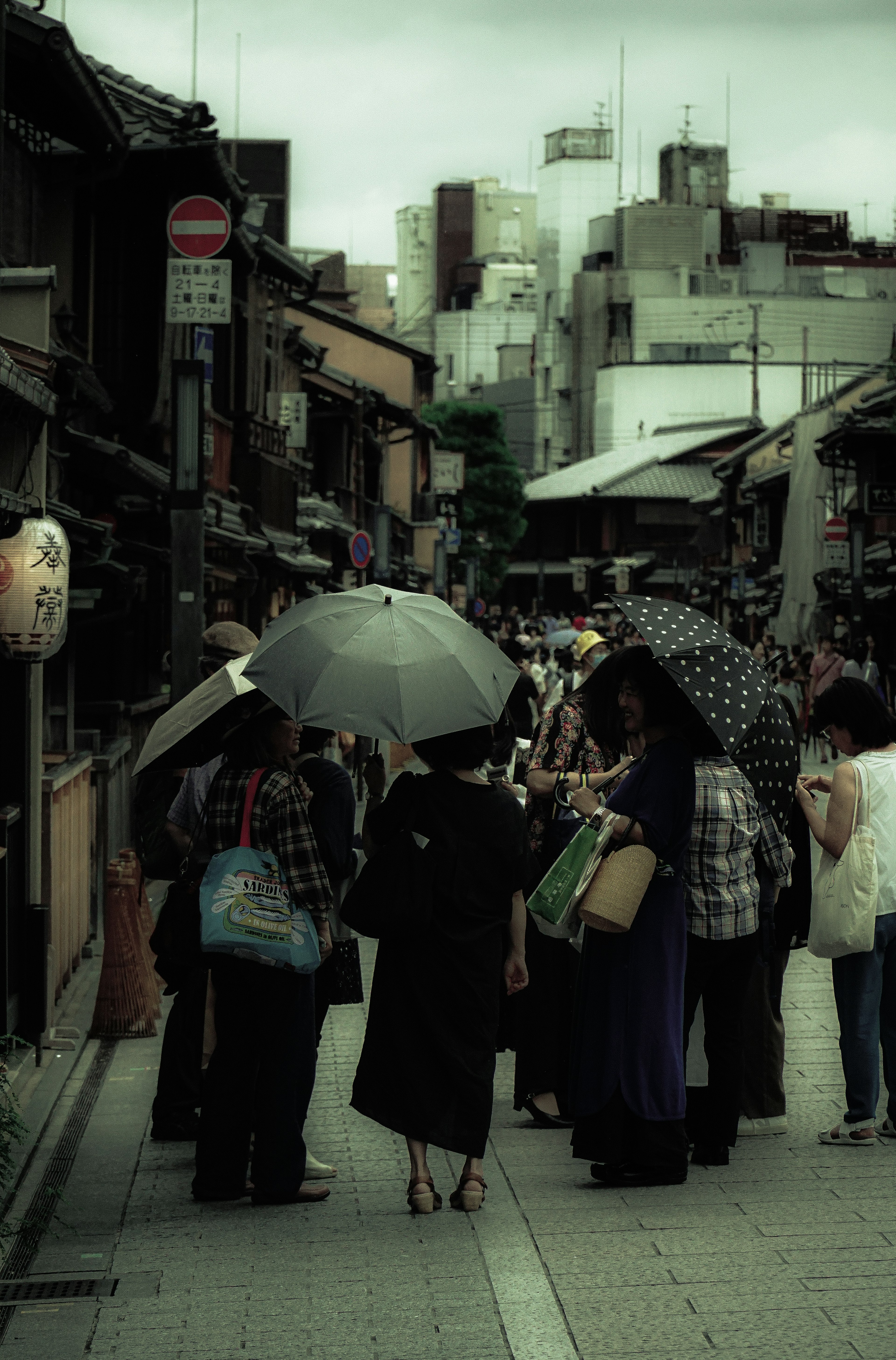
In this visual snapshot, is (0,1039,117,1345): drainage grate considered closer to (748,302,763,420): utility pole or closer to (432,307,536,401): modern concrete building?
(748,302,763,420): utility pole

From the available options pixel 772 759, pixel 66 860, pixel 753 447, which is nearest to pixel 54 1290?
pixel 772 759

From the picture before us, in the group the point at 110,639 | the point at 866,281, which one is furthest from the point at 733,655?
the point at 866,281

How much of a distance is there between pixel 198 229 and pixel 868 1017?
29.1 feet

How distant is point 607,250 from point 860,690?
7788cm

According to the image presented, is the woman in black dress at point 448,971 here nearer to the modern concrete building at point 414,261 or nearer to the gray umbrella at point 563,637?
the gray umbrella at point 563,637

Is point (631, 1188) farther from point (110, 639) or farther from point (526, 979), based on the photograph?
point (110, 639)

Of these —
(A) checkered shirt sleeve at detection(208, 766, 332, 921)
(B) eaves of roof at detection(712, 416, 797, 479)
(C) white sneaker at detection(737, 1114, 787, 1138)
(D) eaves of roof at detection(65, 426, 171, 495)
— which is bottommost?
(C) white sneaker at detection(737, 1114, 787, 1138)

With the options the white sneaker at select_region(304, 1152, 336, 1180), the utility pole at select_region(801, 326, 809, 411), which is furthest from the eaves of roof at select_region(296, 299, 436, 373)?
the white sneaker at select_region(304, 1152, 336, 1180)

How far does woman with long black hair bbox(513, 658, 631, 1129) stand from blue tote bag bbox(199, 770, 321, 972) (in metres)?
1.52

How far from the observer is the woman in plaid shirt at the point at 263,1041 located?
19.0 ft

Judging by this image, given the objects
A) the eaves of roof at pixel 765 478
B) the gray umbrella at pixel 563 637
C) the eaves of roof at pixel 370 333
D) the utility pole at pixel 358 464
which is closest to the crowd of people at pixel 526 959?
the utility pole at pixel 358 464

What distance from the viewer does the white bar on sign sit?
12.9m

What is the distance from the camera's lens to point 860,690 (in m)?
6.61

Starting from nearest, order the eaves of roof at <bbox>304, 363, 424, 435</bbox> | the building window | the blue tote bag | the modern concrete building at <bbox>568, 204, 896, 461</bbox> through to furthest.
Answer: the blue tote bag
the eaves of roof at <bbox>304, 363, 424, 435</bbox>
the building window
the modern concrete building at <bbox>568, 204, 896, 461</bbox>
